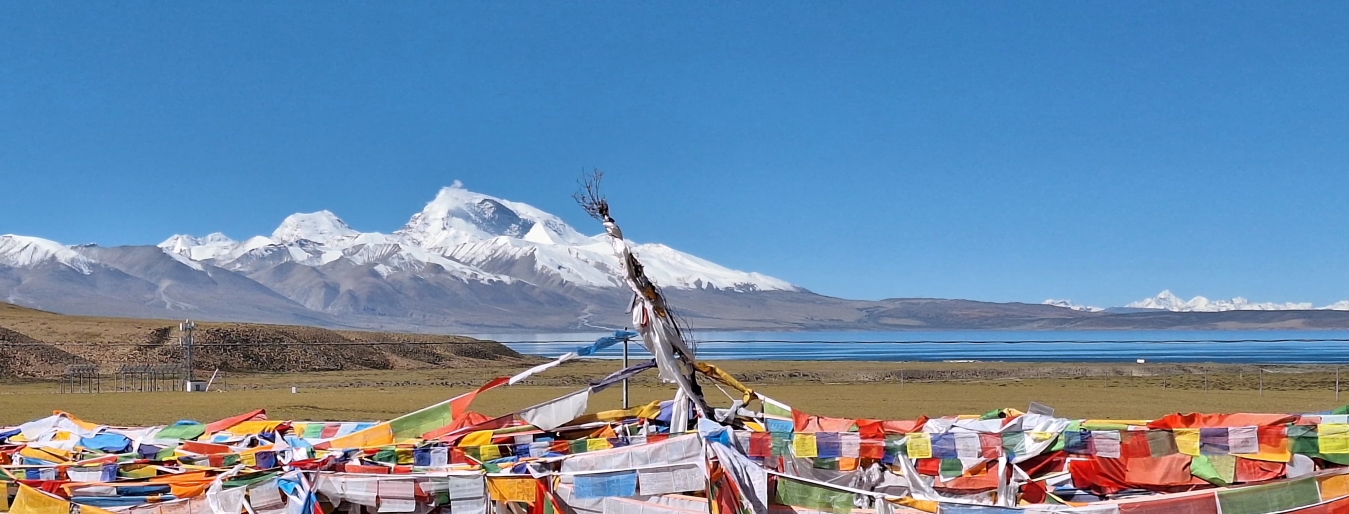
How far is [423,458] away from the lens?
6.05m

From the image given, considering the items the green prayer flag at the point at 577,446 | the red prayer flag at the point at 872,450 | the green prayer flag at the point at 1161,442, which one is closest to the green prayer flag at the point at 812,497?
the red prayer flag at the point at 872,450

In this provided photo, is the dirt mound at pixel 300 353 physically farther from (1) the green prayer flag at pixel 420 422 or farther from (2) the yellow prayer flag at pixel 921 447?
(2) the yellow prayer flag at pixel 921 447

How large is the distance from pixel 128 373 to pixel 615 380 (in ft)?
109

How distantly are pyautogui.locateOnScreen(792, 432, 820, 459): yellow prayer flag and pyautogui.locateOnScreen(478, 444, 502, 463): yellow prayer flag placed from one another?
4.83 ft

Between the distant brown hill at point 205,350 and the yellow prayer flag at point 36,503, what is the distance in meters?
25.0

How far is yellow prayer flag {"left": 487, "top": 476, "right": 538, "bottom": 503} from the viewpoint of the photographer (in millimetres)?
5738

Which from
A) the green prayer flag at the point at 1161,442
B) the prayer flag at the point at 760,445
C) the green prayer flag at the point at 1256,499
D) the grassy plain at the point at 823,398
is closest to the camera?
the green prayer flag at the point at 1256,499

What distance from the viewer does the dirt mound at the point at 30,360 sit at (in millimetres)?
36875

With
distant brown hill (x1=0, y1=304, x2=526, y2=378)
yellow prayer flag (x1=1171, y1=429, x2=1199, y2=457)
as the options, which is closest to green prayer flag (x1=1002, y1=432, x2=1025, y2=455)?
yellow prayer flag (x1=1171, y1=429, x2=1199, y2=457)

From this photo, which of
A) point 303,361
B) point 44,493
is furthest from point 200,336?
point 44,493

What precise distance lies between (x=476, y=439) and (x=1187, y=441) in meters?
3.39

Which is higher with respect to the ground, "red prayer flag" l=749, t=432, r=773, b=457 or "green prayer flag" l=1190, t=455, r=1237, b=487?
"red prayer flag" l=749, t=432, r=773, b=457

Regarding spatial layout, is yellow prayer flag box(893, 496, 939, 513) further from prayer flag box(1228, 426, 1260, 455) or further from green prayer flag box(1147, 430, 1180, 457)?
prayer flag box(1228, 426, 1260, 455)

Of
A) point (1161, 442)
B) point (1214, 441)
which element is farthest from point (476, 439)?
point (1214, 441)
